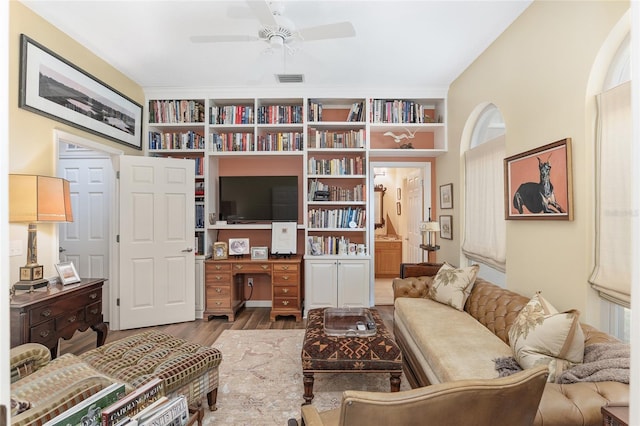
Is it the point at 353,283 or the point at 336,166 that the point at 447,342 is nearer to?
the point at 353,283

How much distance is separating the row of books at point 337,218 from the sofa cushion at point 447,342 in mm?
1485

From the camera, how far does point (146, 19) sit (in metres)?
2.62

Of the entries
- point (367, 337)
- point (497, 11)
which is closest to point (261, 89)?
point (497, 11)

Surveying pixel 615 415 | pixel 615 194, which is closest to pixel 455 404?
pixel 615 415

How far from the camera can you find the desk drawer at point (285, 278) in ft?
12.6

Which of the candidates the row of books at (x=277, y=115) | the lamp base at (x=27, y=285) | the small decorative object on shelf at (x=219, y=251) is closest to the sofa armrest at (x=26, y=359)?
the lamp base at (x=27, y=285)

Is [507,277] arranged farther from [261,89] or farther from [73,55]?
[73,55]

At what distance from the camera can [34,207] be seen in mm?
2184

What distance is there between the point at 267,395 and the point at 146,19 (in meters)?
3.31

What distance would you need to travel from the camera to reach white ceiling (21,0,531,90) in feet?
8.09

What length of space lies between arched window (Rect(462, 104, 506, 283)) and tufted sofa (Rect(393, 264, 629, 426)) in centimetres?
44

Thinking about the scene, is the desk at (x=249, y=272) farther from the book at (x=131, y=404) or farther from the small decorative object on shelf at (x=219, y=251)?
the book at (x=131, y=404)

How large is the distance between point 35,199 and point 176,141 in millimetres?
2116

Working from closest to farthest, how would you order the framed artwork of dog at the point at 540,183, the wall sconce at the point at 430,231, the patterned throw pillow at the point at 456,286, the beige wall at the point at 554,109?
the beige wall at the point at 554,109, the framed artwork of dog at the point at 540,183, the patterned throw pillow at the point at 456,286, the wall sconce at the point at 430,231
